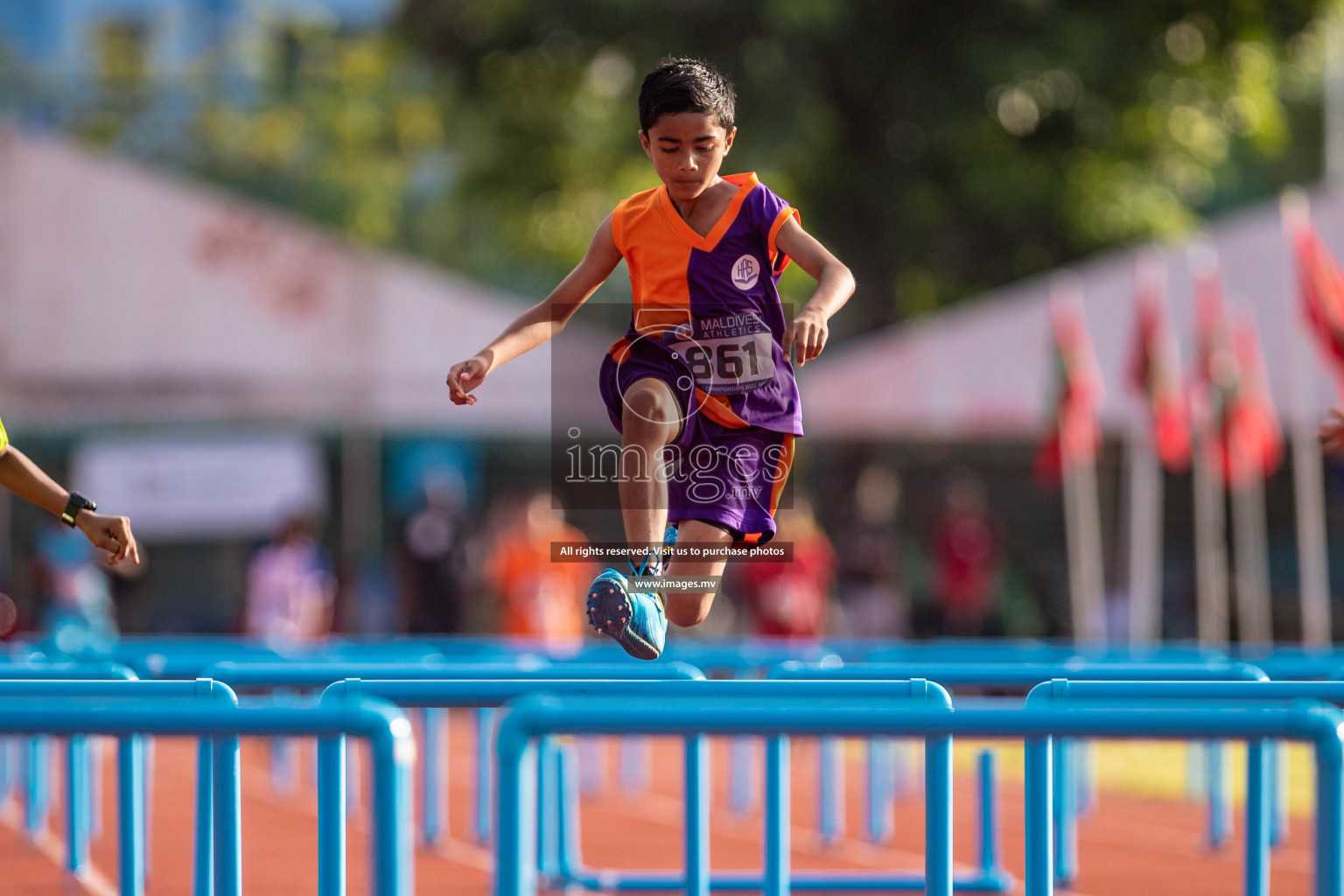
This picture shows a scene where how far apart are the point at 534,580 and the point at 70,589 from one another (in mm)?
3472

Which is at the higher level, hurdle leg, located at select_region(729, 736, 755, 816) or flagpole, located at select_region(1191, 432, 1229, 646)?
flagpole, located at select_region(1191, 432, 1229, 646)

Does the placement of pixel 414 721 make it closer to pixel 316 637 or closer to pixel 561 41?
pixel 316 637

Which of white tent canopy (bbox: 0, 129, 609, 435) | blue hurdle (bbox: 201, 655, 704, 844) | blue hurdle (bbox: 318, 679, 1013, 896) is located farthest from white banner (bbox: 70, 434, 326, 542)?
blue hurdle (bbox: 318, 679, 1013, 896)

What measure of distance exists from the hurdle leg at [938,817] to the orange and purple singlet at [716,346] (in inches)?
33.9

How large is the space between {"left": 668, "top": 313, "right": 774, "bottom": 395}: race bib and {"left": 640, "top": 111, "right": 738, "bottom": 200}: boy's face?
301mm

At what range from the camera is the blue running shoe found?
3.48 m

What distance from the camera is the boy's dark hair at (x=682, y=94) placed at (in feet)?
11.4

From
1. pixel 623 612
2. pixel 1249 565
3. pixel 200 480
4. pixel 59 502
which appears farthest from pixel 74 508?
pixel 1249 565

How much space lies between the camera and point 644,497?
358cm

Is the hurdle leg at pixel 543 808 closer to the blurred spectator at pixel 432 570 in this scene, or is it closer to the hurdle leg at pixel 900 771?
the hurdle leg at pixel 900 771

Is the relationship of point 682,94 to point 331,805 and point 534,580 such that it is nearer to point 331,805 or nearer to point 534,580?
point 331,805

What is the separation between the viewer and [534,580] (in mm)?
10500

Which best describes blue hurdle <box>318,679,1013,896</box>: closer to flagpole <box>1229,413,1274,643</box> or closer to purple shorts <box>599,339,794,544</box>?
purple shorts <box>599,339,794,544</box>

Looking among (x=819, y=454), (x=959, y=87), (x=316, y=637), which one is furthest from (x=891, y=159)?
(x=316, y=637)
